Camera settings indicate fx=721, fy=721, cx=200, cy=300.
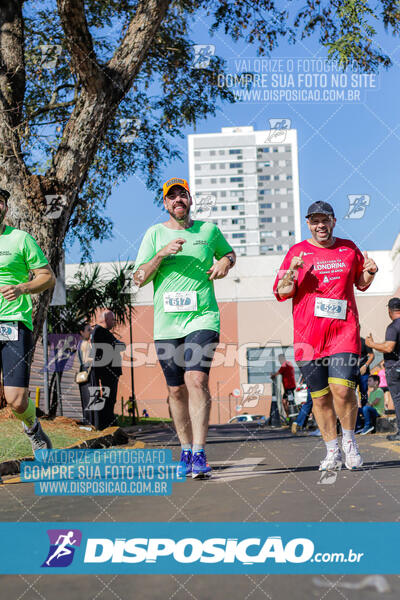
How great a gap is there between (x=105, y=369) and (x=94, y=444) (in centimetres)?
282

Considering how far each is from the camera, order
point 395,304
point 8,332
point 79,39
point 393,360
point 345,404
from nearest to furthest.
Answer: point 8,332
point 345,404
point 393,360
point 395,304
point 79,39

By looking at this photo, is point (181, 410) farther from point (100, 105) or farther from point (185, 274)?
point (100, 105)

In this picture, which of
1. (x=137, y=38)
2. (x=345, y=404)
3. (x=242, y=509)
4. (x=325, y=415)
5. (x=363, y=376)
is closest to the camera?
(x=242, y=509)

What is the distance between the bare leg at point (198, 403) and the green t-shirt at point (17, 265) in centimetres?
129

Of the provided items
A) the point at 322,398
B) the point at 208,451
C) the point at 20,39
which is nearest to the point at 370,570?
the point at 322,398

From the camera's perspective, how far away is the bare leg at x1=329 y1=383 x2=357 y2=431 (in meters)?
5.55

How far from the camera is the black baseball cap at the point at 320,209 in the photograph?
568 cm

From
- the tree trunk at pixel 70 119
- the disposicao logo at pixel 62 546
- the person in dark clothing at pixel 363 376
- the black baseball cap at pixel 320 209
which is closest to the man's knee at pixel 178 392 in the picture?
the black baseball cap at pixel 320 209

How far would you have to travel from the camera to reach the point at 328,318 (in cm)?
564

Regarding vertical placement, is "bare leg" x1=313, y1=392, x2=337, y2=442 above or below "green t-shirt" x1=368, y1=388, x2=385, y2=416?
above

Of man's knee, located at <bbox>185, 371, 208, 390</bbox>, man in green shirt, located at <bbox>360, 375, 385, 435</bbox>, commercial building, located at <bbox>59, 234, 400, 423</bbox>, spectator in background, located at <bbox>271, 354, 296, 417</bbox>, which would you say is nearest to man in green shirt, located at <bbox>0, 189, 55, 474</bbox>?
man's knee, located at <bbox>185, 371, 208, 390</bbox>

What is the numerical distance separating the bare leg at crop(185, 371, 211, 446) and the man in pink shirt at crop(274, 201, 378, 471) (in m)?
0.86

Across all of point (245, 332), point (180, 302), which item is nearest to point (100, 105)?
point (180, 302)

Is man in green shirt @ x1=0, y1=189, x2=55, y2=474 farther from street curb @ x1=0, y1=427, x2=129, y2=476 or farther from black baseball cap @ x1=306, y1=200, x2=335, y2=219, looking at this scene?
black baseball cap @ x1=306, y1=200, x2=335, y2=219
